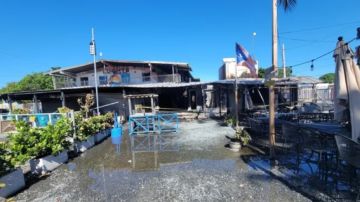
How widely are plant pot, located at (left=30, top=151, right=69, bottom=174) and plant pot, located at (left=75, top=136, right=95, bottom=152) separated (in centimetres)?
121

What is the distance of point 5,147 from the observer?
473 cm

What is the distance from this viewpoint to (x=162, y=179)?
16.3ft

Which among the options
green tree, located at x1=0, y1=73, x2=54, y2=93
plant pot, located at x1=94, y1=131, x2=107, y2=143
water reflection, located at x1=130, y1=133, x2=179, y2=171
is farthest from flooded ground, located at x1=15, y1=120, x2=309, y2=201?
green tree, located at x1=0, y1=73, x2=54, y2=93

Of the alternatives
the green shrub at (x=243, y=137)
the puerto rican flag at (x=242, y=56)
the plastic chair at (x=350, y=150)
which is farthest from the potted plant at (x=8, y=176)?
the puerto rican flag at (x=242, y=56)

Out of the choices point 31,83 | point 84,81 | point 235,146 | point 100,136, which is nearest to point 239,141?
point 235,146

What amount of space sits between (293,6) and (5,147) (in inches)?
325

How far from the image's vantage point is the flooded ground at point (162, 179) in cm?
414

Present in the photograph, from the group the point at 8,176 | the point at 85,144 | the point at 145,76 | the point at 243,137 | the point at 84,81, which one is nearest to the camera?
the point at 8,176

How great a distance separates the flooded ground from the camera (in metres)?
4.14

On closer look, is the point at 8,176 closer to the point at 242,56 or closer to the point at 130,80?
the point at 242,56

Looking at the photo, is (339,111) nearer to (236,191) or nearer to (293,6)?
(236,191)

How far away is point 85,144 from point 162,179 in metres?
4.49

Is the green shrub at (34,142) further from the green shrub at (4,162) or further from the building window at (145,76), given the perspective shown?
the building window at (145,76)

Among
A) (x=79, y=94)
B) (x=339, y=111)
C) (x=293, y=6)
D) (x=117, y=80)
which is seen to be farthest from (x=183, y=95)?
(x=339, y=111)
